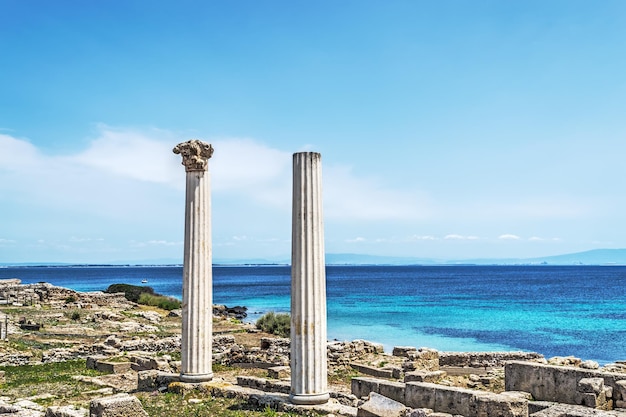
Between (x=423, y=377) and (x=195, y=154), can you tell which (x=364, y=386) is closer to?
(x=423, y=377)

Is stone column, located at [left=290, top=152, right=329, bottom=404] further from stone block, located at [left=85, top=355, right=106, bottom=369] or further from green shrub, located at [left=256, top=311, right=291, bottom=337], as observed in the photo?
green shrub, located at [left=256, top=311, right=291, bottom=337]

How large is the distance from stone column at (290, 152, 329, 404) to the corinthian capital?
8.85 feet

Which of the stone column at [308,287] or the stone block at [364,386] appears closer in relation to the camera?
the stone column at [308,287]

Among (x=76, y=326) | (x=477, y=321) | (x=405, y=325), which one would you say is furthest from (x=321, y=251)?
(x=477, y=321)

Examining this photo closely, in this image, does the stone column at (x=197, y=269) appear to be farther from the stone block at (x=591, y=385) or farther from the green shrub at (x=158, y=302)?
the green shrub at (x=158, y=302)

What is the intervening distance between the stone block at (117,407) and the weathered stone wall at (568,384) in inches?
295

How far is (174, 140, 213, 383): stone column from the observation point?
1162 cm

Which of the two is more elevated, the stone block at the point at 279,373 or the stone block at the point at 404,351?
the stone block at the point at 279,373

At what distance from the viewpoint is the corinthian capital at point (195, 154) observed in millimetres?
11797

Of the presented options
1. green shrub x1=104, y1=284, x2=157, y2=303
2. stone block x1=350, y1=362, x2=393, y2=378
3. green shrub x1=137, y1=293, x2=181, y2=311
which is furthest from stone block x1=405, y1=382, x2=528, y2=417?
green shrub x1=104, y1=284, x2=157, y2=303

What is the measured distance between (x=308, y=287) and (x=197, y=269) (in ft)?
9.70

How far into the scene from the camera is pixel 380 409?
29.1 ft

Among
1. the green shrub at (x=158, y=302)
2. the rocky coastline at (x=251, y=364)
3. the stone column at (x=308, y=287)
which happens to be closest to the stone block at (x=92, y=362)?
the rocky coastline at (x=251, y=364)

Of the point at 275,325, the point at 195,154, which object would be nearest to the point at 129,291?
the point at 275,325
